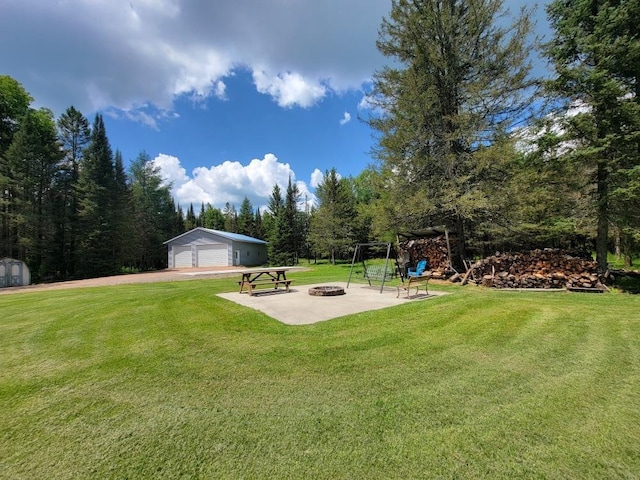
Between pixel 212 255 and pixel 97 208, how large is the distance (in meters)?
9.68

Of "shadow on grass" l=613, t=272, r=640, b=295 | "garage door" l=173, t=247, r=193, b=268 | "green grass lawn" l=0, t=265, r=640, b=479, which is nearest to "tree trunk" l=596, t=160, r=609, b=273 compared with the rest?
"shadow on grass" l=613, t=272, r=640, b=295

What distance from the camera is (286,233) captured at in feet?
96.0

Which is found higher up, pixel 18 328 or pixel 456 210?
pixel 456 210

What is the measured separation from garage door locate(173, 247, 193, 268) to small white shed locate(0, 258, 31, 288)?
38.7 feet

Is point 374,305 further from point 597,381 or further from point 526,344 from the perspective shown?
point 597,381

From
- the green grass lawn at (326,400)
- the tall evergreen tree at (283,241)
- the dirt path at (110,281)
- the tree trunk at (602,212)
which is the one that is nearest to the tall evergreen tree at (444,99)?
the tree trunk at (602,212)

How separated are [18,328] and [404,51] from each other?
15.8 metres

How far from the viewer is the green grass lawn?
6.26 feet

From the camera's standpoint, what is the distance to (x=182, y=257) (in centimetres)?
2845

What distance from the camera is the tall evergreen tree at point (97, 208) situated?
22.0 metres

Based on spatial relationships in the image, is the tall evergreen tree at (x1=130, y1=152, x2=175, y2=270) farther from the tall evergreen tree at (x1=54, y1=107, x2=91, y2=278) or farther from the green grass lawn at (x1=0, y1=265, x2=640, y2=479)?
the green grass lawn at (x1=0, y1=265, x2=640, y2=479)

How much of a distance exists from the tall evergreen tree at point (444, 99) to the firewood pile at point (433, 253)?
42.9 inches

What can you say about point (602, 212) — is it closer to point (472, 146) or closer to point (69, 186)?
point (472, 146)

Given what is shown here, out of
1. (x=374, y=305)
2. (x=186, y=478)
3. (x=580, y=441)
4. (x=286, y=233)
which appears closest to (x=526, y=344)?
(x=580, y=441)
